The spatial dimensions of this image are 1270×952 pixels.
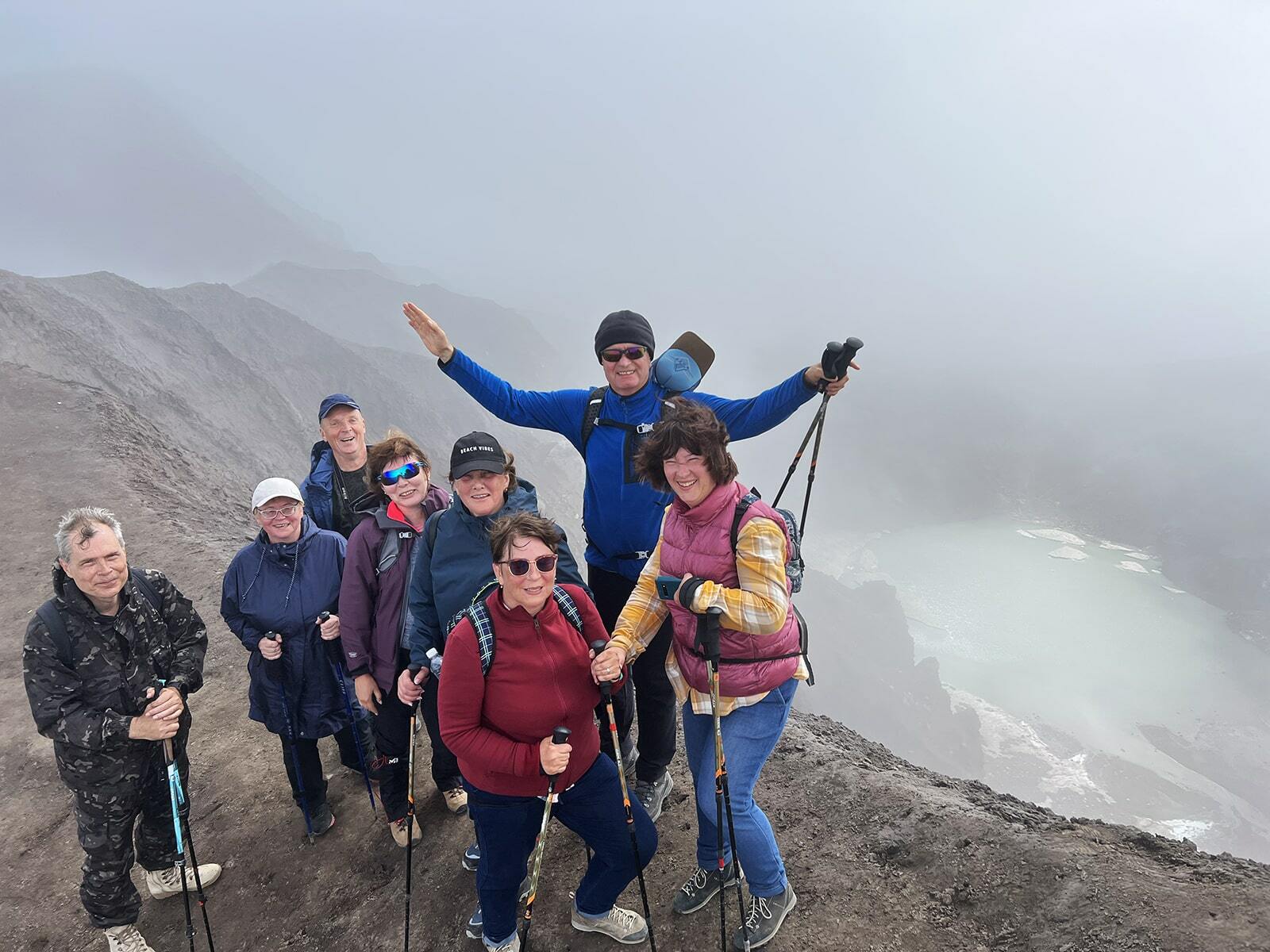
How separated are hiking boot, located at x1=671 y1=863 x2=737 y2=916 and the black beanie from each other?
3.53m

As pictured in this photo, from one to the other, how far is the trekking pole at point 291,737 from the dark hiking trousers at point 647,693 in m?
2.38

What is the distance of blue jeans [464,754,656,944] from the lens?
10.1ft

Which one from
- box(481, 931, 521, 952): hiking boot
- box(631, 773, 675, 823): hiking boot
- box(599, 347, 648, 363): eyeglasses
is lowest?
box(481, 931, 521, 952): hiking boot

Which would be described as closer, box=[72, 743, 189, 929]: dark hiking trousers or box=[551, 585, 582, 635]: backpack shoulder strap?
box=[551, 585, 582, 635]: backpack shoulder strap

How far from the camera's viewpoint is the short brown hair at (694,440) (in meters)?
2.90

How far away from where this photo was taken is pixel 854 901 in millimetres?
3943

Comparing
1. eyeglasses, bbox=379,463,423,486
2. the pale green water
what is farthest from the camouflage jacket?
the pale green water

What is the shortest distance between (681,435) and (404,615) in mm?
2411

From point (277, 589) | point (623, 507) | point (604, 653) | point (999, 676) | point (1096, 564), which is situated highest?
point (623, 507)

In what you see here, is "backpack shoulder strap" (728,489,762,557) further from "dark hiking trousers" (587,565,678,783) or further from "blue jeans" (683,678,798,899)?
"dark hiking trousers" (587,565,678,783)

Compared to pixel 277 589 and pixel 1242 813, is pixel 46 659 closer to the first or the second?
pixel 277 589

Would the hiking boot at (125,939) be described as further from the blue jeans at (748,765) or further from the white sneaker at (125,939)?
the blue jeans at (748,765)

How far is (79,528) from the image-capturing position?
3232mm

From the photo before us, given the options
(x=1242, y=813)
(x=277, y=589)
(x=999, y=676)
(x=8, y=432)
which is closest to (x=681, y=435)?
(x=277, y=589)
